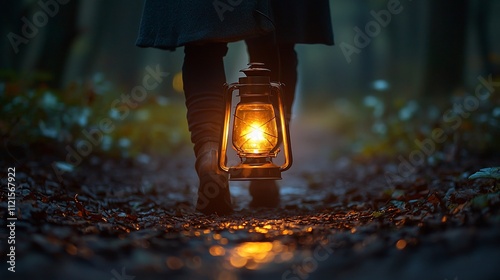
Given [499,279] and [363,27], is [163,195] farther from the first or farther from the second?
[363,27]

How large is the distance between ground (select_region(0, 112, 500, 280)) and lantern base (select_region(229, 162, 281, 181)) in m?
0.21

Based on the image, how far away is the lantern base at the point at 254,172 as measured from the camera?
9.20 feet

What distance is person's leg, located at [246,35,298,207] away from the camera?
11.3 feet

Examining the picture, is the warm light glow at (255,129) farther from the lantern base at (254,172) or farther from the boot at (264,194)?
the boot at (264,194)

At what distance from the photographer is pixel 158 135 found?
902 centimetres

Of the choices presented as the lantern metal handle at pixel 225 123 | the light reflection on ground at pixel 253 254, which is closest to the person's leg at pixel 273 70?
the lantern metal handle at pixel 225 123

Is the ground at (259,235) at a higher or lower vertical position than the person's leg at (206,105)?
lower

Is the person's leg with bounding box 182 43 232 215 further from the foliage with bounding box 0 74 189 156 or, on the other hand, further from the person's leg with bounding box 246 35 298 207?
the foliage with bounding box 0 74 189 156

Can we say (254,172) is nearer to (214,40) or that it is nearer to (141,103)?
(214,40)

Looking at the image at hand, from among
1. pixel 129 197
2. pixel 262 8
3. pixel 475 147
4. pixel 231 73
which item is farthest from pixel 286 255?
pixel 231 73

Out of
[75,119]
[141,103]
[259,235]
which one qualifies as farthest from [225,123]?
[141,103]

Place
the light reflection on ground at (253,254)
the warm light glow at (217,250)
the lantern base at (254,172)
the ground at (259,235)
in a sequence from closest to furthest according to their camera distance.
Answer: the ground at (259,235), the light reflection on ground at (253,254), the warm light glow at (217,250), the lantern base at (254,172)

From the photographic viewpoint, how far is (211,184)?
2961 mm

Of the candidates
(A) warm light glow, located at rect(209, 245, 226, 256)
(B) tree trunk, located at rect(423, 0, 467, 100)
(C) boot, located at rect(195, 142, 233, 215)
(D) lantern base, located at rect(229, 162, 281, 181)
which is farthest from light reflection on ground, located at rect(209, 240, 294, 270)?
(B) tree trunk, located at rect(423, 0, 467, 100)
